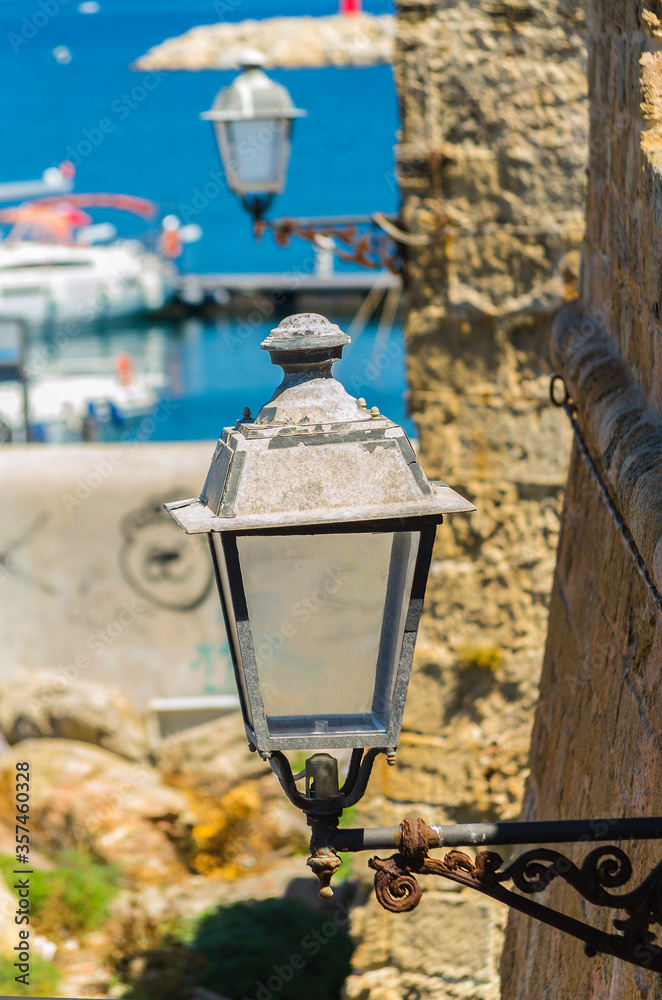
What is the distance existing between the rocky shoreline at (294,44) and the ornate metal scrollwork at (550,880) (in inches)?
2706

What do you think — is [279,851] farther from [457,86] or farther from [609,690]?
[609,690]

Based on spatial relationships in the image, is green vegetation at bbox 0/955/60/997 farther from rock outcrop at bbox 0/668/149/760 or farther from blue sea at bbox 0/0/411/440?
blue sea at bbox 0/0/411/440

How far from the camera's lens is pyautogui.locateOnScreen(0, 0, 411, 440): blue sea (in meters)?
22.7

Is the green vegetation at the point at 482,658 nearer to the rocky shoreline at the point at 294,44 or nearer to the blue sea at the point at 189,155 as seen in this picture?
the blue sea at the point at 189,155

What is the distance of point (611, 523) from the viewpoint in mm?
2129

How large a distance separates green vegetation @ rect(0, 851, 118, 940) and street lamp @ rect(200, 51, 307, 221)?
427 cm

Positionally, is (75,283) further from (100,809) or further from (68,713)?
(100,809)

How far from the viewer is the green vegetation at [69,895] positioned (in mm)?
6418

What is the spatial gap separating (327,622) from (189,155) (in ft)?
202

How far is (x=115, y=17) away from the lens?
117 metres

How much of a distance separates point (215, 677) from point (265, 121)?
425cm

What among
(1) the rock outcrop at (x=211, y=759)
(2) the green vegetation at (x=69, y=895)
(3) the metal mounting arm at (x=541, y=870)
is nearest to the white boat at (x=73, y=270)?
(1) the rock outcrop at (x=211, y=759)

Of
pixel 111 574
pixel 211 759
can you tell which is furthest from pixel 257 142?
pixel 211 759

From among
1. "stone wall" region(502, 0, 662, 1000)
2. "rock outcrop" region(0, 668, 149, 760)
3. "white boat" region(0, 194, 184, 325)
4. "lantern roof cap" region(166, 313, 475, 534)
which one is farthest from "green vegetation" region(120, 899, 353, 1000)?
"white boat" region(0, 194, 184, 325)
